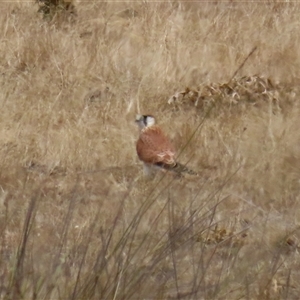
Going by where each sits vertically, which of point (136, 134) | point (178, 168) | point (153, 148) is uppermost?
point (178, 168)

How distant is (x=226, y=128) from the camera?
709cm

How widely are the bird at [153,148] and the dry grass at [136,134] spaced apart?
0.38 ft

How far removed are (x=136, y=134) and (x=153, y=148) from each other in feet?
2.31

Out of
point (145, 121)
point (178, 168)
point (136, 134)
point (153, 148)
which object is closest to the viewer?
point (178, 168)

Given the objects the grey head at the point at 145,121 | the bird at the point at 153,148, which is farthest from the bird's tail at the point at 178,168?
the grey head at the point at 145,121

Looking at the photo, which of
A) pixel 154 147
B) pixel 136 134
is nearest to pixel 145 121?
pixel 136 134

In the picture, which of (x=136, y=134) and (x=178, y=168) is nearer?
(x=178, y=168)

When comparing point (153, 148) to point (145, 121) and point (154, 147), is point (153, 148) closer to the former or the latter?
point (154, 147)

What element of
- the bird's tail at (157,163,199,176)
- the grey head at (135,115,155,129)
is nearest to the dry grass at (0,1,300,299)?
the bird's tail at (157,163,199,176)

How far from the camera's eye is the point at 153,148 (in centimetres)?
657

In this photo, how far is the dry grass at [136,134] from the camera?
4180 millimetres

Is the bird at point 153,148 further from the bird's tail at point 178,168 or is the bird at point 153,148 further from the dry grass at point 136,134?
the dry grass at point 136,134

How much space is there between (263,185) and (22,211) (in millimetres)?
1608

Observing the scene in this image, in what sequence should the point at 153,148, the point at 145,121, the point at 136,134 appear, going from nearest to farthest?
the point at 153,148 < the point at 145,121 < the point at 136,134
